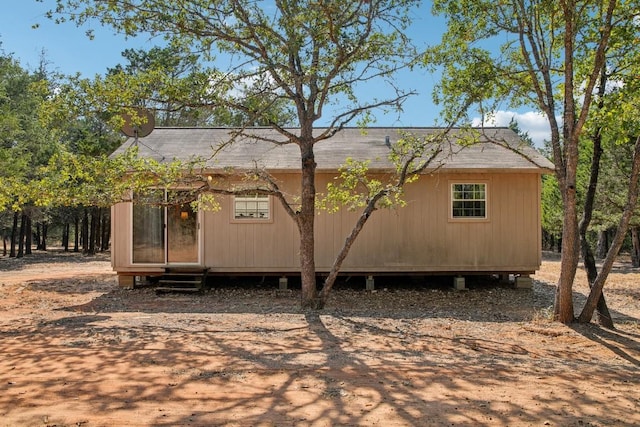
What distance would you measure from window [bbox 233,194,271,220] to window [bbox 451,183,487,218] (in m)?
4.40

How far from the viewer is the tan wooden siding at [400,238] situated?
12.4m

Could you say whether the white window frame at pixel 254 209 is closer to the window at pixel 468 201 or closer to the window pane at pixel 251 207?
the window pane at pixel 251 207

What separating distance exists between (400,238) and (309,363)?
6742mm

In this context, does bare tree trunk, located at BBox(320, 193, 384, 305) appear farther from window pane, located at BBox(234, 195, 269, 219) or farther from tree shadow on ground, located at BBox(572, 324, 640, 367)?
tree shadow on ground, located at BBox(572, 324, 640, 367)

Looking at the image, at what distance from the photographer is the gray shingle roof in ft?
40.0

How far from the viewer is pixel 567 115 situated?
27.6 feet

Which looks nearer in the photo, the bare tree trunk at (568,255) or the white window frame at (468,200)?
the bare tree trunk at (568,255)

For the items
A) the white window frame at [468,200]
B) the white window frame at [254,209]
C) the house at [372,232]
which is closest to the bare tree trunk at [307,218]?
the house at [372,232]

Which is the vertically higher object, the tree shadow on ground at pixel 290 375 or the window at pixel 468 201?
the window at pixel 468 201

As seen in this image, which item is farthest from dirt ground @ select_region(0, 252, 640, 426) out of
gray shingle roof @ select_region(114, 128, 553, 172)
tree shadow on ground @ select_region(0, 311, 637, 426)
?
gray shingle roof @ select_region(114, 128, 553, 172)

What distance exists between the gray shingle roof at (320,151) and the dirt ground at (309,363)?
3.05 meters

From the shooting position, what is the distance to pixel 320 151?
43.9 ft

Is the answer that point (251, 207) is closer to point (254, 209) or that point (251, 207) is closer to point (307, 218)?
point (254, 209)

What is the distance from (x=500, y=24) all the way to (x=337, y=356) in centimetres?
611
